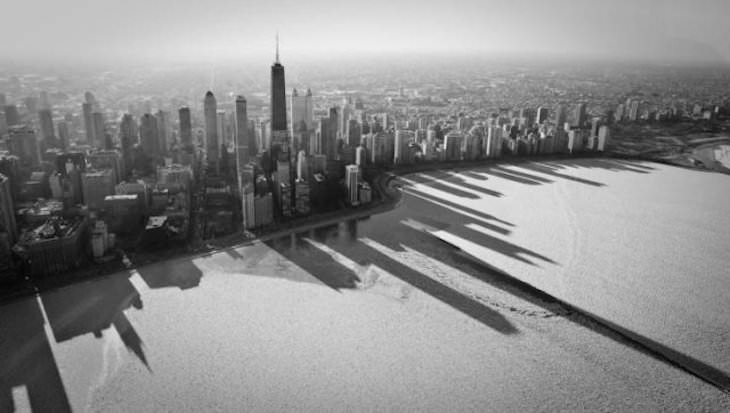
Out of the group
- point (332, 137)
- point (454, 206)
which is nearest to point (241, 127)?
point (332, 137)

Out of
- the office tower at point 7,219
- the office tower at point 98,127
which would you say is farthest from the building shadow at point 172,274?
the office tower at point 98,127

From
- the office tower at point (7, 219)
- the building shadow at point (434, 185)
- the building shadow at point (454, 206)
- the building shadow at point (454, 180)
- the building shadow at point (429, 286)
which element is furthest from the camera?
the building shadow at point (454, 180)

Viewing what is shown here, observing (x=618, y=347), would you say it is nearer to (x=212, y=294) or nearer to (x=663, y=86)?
(x=212, y=294)

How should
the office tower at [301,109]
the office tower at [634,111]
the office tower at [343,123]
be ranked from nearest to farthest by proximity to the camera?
the office tower at [343,123] < the office tower at [301,109] < the office tower at [634,111]

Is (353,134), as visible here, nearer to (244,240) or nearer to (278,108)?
(278,108)

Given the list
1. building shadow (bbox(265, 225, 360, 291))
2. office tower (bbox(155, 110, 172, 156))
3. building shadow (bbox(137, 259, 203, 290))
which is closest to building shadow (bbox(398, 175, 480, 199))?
building shadow (bbox(265, 225, 360, 291))

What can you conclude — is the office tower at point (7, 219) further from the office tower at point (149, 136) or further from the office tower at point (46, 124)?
the office tower at point (46, 124)
